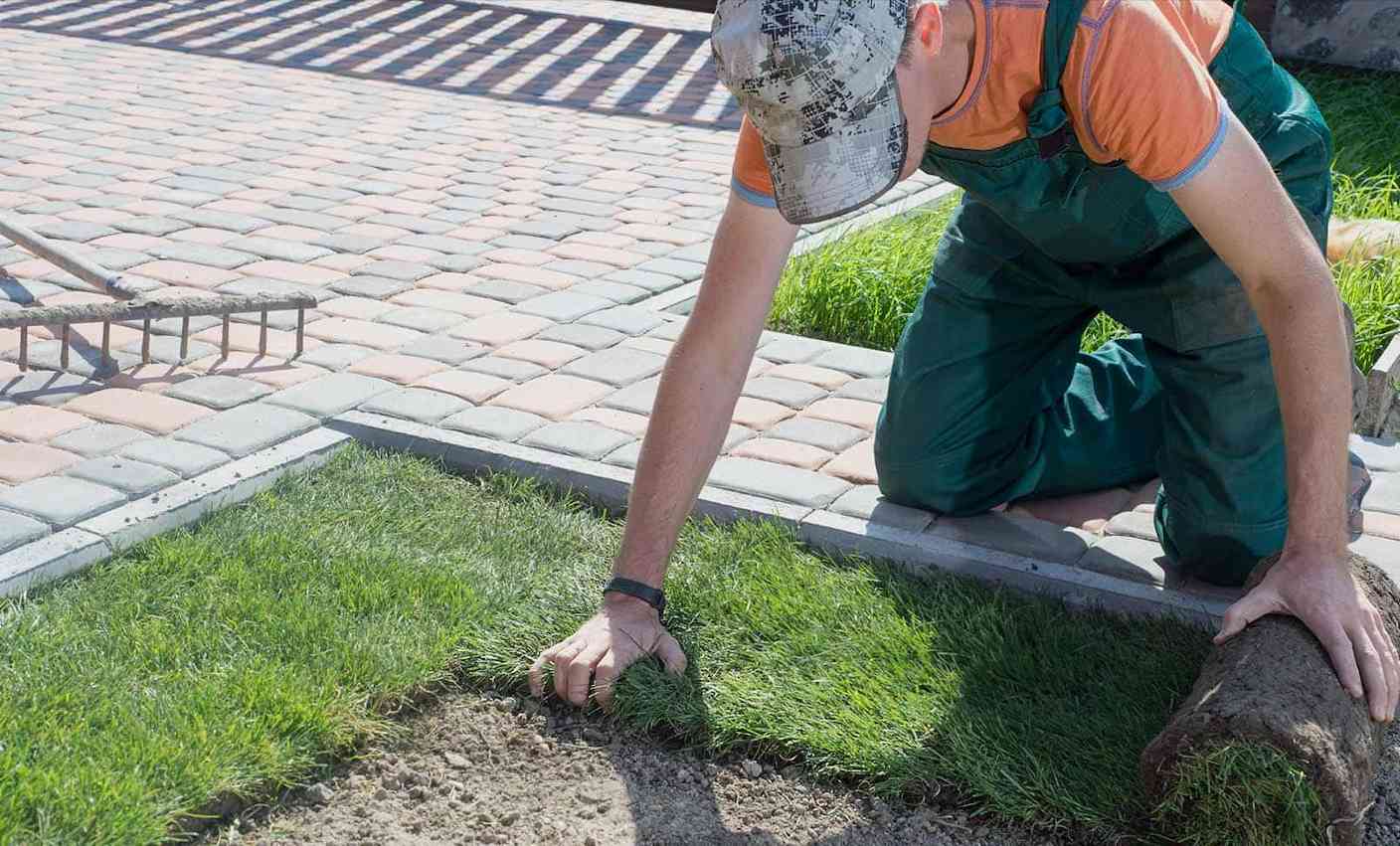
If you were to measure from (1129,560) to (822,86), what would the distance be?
1744mm

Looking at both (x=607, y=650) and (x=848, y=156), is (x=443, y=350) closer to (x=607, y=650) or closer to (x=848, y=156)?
(x=607, y=650)

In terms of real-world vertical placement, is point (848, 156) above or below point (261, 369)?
above

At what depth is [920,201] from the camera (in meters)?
6.91

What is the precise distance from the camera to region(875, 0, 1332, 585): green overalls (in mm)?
3229

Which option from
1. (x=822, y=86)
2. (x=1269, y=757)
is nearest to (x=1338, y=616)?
(x=1269, y=757)

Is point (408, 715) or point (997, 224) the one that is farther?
point (997, 224)

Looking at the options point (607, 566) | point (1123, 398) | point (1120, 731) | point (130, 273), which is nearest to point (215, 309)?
point (130, 273)

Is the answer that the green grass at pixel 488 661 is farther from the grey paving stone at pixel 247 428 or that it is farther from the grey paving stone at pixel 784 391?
the grey paving stone at pixel 784 391

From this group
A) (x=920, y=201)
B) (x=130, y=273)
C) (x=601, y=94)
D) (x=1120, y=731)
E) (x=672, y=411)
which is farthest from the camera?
(x=601, y=94)

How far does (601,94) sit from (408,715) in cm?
651

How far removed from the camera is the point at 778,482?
4.07 metres

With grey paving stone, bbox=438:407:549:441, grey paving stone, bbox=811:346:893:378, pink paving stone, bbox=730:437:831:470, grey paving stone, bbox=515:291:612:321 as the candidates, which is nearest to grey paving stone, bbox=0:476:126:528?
grey paving stone, bbox=438:407:549:441

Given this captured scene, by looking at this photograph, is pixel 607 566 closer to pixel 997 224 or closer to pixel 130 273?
pixel 997 224

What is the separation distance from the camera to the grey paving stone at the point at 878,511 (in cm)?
388
